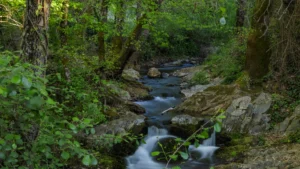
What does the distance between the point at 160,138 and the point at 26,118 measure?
6.42 m

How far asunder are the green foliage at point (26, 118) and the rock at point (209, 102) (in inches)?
289

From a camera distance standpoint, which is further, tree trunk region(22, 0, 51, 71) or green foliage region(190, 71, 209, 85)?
green foliage region(190, 71, 209, 85)

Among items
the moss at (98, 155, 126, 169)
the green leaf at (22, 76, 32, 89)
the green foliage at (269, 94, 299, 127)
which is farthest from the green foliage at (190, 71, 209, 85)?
the green leaf at (22, 76, 32, 89)

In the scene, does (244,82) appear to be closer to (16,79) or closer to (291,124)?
(291,124)

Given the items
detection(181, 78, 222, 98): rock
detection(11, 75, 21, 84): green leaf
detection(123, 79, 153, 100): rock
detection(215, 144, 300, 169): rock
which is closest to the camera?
detection(11, 75, 21, 84): green leaf

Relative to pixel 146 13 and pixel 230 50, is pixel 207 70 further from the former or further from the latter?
pixel 146 13

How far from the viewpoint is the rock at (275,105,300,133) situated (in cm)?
746

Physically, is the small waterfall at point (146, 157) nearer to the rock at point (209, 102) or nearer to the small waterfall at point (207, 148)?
the small waterfall at point (207, 148)

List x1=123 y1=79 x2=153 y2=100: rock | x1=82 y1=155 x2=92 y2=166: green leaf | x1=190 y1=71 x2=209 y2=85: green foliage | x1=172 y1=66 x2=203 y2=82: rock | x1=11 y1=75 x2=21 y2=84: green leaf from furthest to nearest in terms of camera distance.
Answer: x1=172 y1=66 x2=203 y2=82: rock → x1=190 y1=71 x2=209 y2=85: green foliage → x1=123 y1=79 x2=153 y2=100: rock → x1=82 y1=155 x2=92 y2=166: green leaf → x1=11 y1=75 x2=21 y2=84: green leaf

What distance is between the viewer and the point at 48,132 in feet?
9.34

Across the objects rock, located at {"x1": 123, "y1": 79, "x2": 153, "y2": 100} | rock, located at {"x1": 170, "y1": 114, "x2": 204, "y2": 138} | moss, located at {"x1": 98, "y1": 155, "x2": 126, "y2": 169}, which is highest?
rock, located at {"x1": 123, "y1": 79, "x2": 153, "y2": 100}

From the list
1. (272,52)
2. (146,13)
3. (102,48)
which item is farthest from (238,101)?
(102,48)

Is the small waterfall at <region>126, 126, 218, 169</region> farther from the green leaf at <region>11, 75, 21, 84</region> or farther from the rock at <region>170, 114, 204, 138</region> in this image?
the green leaf at <region>11, 75, 21, 84</region>

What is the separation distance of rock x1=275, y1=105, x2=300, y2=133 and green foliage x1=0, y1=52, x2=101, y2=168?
6.14m
